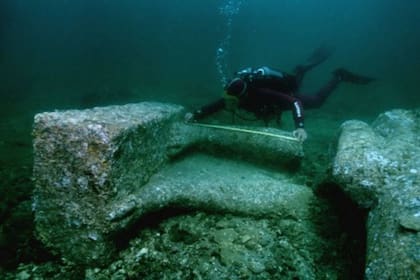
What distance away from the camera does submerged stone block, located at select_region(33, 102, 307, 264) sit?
3270mm

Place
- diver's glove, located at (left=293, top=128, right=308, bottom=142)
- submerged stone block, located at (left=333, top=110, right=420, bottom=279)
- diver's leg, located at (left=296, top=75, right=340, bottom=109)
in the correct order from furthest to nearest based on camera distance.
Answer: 1. diver's leg, located at (left=296, top=75, right=340, bottom=109)
2. diver's glove, located at (left=293, top=128, right=308, bottom=142)
3. submerged stone block, located at (left=333, top=110, right=420, bottom=279)

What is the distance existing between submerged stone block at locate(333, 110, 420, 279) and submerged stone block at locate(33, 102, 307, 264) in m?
1.03

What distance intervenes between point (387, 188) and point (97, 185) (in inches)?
118

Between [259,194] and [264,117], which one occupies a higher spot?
[264,117]

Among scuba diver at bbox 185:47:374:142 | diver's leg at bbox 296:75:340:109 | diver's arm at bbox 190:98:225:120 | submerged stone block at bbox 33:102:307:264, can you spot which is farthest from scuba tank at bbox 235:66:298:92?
submerged stone block at bbox 33:102:307:264

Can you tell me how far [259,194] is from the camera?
4.36m

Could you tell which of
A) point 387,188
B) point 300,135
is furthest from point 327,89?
point 387,188

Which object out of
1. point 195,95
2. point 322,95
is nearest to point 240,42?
point 195,95

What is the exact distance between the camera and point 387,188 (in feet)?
10.8

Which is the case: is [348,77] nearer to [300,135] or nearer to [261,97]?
[261,97]

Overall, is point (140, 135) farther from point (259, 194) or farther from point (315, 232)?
point (315, 232)

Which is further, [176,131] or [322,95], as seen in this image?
[322,95]

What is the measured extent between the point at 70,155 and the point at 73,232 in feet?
2.80

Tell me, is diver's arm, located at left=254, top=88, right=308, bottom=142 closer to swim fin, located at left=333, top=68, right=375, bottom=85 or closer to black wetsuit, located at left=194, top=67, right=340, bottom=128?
black wetsuit, located at left=194, top=67, right=340, bottom=128
